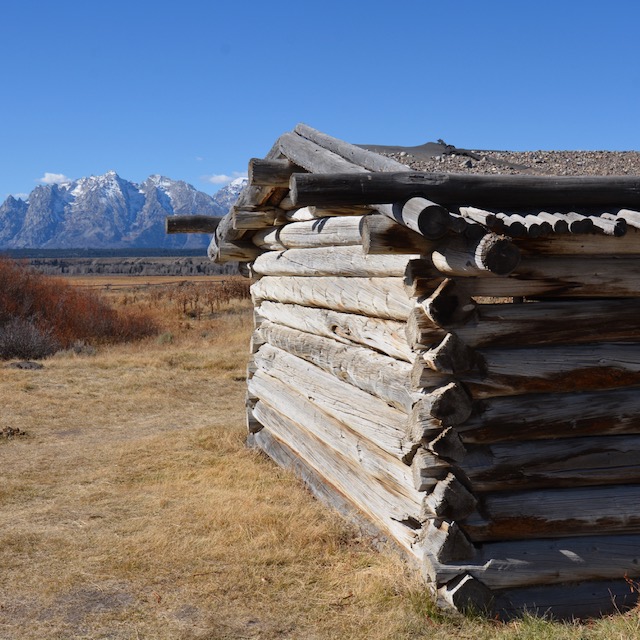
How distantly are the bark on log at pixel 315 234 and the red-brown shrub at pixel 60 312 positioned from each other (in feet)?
49.6

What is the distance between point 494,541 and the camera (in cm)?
472

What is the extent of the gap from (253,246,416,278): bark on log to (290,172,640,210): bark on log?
0.45 metres

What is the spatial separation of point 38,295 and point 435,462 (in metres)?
21.7

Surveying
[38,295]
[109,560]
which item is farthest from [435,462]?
[38,295]

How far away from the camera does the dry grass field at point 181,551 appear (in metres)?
4.71

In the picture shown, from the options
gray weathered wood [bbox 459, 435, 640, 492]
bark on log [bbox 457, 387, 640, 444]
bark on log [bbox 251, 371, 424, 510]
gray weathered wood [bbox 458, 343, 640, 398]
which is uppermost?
gray weathered wood [bbox 458, 343, 640, 398]

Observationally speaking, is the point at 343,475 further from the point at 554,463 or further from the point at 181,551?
the point at 554,463

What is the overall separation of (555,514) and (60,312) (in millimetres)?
21220

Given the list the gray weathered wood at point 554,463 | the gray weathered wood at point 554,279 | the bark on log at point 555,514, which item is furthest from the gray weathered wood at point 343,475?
the gray weathered wood at point 554,279

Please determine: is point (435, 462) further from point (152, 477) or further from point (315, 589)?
point (152, 477)

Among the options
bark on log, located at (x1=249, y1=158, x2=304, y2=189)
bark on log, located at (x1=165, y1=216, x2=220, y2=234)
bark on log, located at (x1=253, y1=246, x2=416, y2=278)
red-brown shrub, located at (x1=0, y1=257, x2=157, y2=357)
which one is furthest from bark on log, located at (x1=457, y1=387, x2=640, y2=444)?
red-brown shrub, located at (x1=0, y1=257, x2=157, y2=357)

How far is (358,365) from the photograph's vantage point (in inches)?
226

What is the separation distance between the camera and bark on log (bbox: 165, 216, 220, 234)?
8820 mm

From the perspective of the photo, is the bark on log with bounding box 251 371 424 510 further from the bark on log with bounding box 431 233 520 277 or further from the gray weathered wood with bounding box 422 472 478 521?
the bark on log with bounding box 431 233 520 277
